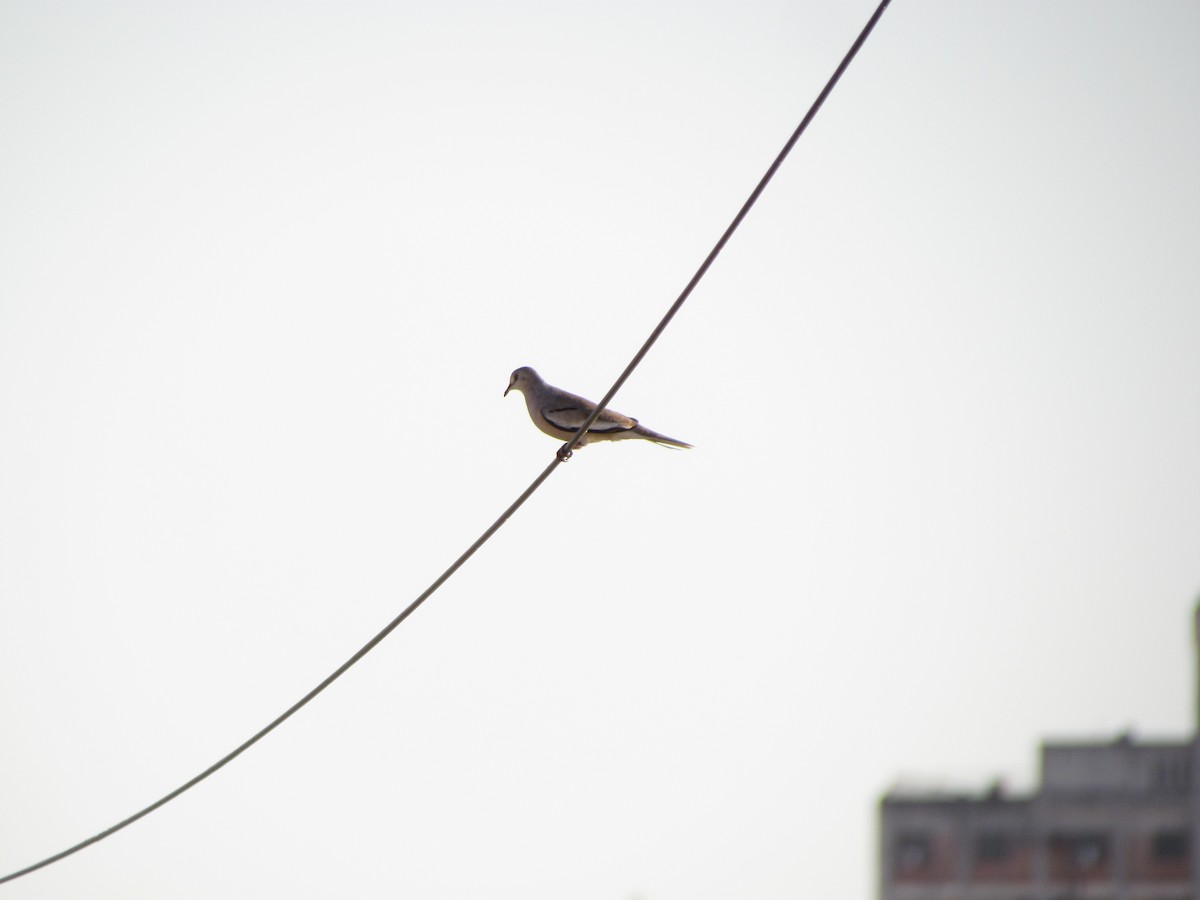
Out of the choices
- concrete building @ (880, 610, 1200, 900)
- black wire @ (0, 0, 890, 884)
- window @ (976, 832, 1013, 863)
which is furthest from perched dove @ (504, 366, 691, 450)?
window @ (976, 832, 1013, 863)

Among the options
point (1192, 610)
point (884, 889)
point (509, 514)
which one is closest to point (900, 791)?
point (884, 889)

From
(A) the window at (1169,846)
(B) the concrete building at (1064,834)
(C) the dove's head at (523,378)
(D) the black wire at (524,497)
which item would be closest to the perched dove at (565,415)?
(C) the dove's head at (523,378)

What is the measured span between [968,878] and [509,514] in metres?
50.9

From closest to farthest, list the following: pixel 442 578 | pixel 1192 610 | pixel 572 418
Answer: pixel 442 578 < pixel 572 418 < pixel 1192 610

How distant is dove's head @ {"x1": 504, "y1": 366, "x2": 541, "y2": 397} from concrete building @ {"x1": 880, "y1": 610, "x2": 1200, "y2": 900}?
4326cm

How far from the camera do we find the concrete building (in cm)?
5322

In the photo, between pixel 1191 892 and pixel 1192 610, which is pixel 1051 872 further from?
pixel 1192 610

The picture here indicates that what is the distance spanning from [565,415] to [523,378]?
0.81 meters

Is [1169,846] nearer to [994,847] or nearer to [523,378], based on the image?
[994,847]

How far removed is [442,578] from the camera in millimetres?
8555

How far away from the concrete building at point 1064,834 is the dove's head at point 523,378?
4326 cm

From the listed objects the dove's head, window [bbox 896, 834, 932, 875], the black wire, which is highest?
window [bbox 896, 834, 932, 875]

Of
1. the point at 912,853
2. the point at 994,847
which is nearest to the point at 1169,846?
the point at 994,847

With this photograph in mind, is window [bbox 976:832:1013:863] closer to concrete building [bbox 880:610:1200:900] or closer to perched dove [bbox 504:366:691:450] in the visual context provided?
concrete building [bbox 880:610:1200:900]
